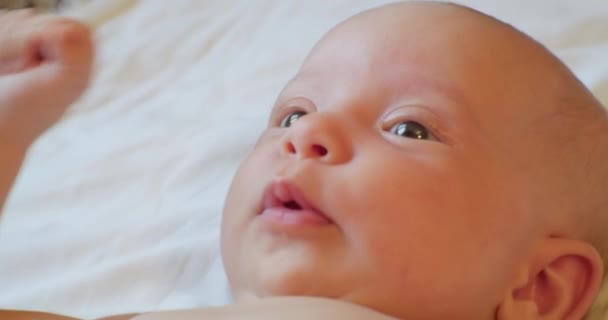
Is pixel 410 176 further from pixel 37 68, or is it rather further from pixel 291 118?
pixel 37 68

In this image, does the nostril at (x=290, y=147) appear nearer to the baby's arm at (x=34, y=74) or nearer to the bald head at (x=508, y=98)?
the bald head at (x=508, y=98)

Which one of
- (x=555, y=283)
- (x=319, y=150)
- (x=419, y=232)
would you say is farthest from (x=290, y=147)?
(x=555, y=283)

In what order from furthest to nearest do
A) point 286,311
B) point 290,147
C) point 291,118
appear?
point 291,118 < point 290,147 < point 286,311

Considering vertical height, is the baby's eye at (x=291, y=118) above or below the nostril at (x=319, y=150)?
above

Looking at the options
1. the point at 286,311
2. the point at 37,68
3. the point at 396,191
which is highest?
the point at 37,68

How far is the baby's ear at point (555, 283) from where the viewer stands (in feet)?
2.78

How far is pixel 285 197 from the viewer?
0.83m

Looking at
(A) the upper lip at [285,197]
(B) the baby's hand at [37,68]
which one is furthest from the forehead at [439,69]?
(B) the baby's hand at [37,68]

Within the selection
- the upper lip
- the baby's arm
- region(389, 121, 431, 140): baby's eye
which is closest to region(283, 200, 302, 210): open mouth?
the upper lip

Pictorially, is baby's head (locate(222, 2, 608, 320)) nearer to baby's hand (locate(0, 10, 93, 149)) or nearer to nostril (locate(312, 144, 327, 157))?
nostril (locate(312, 144, 327, 157))

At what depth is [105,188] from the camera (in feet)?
3.92

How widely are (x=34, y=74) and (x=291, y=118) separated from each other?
262mm

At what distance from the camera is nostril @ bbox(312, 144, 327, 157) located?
826 millimetres

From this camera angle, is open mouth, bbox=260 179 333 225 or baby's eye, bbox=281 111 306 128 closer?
open mouth, bbox=260 179 333 225
